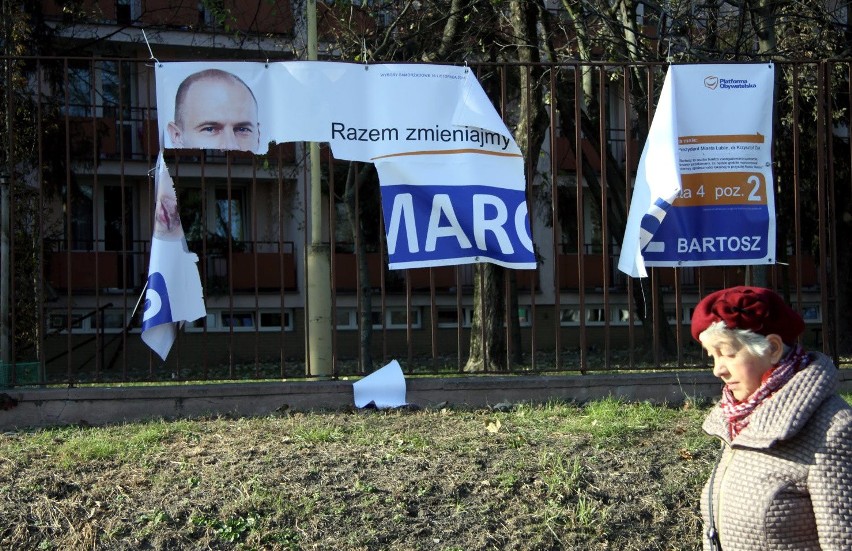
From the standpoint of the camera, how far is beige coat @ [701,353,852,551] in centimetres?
286

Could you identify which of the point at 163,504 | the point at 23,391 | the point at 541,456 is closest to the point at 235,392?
the point at 23,391

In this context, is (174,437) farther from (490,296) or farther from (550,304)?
(550,304)

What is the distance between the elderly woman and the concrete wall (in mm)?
4461

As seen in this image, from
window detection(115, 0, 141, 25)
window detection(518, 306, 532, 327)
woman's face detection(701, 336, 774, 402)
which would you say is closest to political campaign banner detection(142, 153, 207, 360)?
woman's face detection(701, 336, 774, 402)

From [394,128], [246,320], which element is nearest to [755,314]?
[394,128]

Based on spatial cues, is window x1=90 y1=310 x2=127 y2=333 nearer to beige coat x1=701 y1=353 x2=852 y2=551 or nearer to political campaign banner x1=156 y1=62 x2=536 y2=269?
political campaign banner x1=156 y1=62 x2=536 y2=269

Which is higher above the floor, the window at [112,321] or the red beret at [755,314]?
the red beret at [755,314]

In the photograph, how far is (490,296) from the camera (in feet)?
33.7

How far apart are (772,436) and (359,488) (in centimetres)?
312

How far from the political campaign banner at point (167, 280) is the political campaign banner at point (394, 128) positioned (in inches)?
20.1

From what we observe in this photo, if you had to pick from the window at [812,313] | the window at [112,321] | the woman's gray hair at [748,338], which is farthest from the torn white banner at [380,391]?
the window at [112,321]

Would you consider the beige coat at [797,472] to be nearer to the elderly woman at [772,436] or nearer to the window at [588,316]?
the elderly woman at [772,436]

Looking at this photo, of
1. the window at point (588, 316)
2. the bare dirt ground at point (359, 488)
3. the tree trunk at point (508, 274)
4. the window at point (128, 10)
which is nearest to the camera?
the bare dirt ground at point (359, 488)

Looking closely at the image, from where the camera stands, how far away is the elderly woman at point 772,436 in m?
2.87
